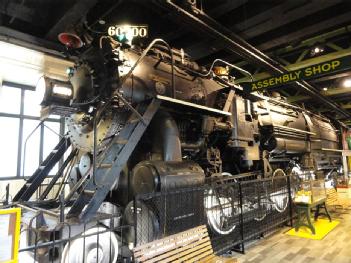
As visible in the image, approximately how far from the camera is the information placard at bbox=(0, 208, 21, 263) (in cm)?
176

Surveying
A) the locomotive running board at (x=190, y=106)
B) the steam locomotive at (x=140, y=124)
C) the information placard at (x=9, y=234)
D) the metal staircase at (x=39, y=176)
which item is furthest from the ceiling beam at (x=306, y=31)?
the information placard at (x=9, y=234)

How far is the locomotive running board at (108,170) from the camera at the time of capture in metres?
2.68

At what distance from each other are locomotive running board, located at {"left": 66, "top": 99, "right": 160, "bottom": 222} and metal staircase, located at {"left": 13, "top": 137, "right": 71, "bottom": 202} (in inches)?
43.8

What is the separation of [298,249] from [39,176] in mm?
3886

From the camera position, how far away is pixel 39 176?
3791 millimetres

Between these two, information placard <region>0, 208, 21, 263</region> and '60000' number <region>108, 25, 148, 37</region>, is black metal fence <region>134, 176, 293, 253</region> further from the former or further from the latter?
'60000' number <region>108, 25, 148, 37</region>

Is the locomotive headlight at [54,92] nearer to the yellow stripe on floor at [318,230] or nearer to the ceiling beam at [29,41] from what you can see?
the ceiling beam at [29,41]

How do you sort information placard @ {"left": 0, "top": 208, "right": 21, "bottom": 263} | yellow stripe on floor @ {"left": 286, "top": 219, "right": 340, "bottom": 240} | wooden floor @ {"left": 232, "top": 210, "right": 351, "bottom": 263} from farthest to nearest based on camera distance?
yellow stripe on floor @ {"left": 286, "top": 219, "right": 340, "bottom": 240} → wooden floor @ {"left": 232, "top": 210, "right": 351, "bottom": 263} → information placard @ {"left": 0, "top": 208, "right": 21, "bottom": 263}

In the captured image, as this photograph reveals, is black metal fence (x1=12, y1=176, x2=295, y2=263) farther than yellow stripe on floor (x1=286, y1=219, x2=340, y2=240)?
No

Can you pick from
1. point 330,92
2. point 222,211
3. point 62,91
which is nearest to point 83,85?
point 62,91

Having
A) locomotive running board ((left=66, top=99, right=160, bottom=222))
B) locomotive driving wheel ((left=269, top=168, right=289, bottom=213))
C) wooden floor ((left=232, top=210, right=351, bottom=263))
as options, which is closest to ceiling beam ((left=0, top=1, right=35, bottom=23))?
locomotive running board ((left=66, top=99, right=160, bottom=222))

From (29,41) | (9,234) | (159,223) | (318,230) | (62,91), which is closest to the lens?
(9,234)

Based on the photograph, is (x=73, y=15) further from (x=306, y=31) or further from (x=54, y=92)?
(x=306, y=31)

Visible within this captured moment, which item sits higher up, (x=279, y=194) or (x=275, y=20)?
(x=275, y=20)
